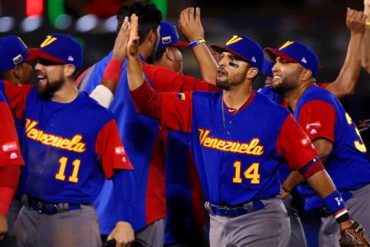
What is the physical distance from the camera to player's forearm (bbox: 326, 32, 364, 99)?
332 inches

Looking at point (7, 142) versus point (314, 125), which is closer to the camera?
point (7, 142)

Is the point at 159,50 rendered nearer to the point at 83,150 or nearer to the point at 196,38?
the point at 196,38

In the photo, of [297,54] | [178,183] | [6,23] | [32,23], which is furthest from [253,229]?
[6,23]

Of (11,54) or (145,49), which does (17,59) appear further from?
(145,49)

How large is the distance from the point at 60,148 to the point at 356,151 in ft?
7.71

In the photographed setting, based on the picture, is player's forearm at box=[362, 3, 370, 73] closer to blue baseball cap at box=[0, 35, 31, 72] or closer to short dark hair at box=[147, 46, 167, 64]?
short dark hair at box=[147, 46, 167, 64]

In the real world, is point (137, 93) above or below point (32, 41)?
above

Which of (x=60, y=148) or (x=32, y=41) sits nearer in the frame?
(x=60, y=148)

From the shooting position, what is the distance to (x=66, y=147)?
6.48m

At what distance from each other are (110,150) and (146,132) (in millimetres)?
673

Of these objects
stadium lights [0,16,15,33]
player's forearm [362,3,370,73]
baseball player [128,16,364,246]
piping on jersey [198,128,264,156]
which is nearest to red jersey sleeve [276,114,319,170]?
baseball player [128,16,364,246]

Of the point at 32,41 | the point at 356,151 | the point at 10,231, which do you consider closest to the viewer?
the point at 10,231

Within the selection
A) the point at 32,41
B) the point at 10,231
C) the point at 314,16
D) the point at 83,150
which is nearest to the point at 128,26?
the point at 83,150

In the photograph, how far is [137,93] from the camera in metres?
6.49
